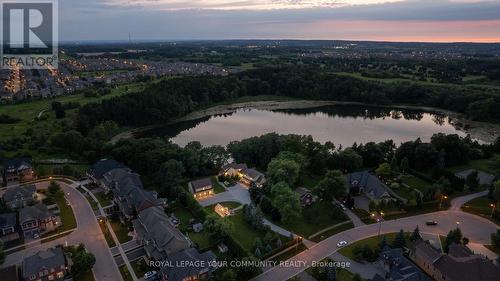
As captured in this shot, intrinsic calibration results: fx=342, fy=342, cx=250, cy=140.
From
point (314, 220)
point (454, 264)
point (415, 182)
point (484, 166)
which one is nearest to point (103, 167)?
point (314, 220)

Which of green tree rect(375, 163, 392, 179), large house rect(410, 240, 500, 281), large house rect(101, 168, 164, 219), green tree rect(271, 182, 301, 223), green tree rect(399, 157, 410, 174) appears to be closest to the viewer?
large house rect(410, 240, 500, 281)

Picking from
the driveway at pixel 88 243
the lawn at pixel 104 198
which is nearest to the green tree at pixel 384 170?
the driveway at pixel 88 243

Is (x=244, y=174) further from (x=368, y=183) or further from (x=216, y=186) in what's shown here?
(x=368, y=183)

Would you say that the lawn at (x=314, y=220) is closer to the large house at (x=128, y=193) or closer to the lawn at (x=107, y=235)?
the large house at (x=128, y=193)

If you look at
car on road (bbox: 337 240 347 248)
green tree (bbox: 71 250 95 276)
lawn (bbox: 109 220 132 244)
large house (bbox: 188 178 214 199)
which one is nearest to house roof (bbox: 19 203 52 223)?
lawn (bbox: 109 220 132 244)

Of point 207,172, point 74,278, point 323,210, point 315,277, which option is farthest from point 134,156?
point 315,277

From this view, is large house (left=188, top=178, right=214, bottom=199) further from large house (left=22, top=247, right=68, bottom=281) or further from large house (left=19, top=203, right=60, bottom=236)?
large house (left=22, top=247, right=68, bottom=281)
